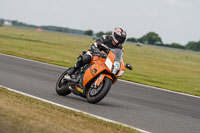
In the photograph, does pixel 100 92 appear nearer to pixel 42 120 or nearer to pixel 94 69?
pixel 94 69

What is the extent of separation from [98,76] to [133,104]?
5.12 feet

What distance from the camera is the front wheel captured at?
8711 mm

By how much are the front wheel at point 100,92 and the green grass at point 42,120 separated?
125cm

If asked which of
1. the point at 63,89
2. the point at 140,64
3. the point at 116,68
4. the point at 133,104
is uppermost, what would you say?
the point at 116,68

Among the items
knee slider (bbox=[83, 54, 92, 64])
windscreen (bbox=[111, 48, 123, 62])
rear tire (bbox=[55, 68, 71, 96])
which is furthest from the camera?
rear tire (bbox=[55, 68, 71, 96])

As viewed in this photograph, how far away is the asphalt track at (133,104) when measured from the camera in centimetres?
786

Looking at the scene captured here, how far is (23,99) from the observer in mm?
8242

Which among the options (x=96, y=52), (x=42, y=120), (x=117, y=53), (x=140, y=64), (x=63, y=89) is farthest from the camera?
(x=140, y=64)

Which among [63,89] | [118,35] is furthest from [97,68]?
[63,89]

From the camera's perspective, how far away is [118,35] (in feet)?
29.9

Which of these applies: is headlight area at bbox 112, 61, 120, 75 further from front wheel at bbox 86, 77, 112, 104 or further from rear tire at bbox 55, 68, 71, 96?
rear tire at bbox 55, 68, 71, 96

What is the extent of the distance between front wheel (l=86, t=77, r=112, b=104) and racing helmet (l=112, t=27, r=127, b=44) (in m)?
0.98

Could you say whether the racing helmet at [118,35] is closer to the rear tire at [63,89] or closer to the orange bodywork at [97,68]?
the orange bodywork at [97,68]

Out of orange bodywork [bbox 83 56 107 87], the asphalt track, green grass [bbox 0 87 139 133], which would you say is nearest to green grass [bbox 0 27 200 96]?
the asphalt track
